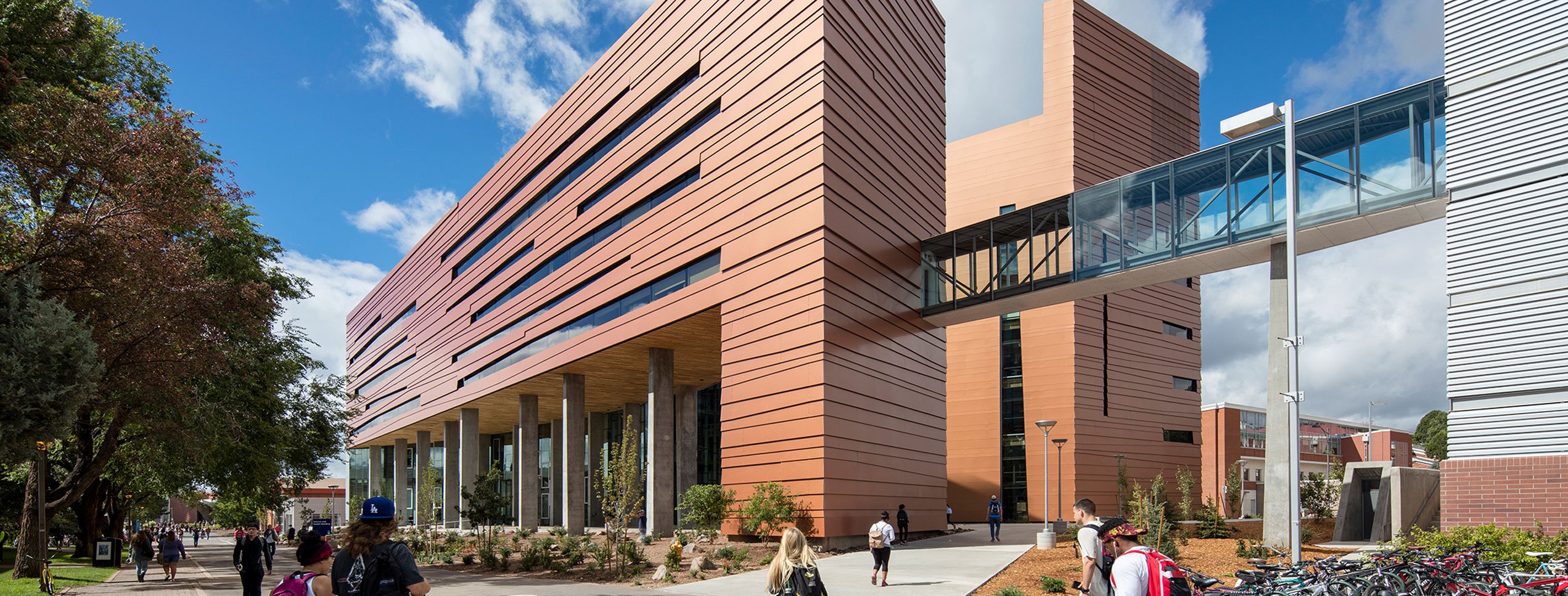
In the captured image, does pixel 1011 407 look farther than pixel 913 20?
Yes

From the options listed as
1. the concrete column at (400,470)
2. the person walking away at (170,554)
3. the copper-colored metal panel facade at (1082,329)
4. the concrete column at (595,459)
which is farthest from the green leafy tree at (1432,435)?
the person walking away at (170,554)

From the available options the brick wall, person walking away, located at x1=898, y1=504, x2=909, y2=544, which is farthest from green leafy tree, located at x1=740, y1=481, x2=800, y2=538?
the brick wall

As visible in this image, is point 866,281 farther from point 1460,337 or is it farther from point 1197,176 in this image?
point 1460,337

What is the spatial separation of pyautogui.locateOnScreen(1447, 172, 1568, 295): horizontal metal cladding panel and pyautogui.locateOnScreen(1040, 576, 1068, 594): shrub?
9.47m

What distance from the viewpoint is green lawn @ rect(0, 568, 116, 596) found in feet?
64.1

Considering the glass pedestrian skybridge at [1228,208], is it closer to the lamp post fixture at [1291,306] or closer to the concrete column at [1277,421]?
the concrete column at [1277,421]

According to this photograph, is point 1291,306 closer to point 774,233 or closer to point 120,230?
point 774,233

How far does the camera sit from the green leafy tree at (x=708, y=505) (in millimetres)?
25188

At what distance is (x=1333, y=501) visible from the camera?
35.1 meters

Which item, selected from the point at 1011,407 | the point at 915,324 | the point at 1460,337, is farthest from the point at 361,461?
the point at 1460,337

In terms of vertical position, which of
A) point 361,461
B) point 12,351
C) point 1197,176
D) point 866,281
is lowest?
point 361,461

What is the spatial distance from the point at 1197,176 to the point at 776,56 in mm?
11840

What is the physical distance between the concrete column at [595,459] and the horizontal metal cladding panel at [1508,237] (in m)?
40.3

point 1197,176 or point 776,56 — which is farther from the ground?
point 776,56
